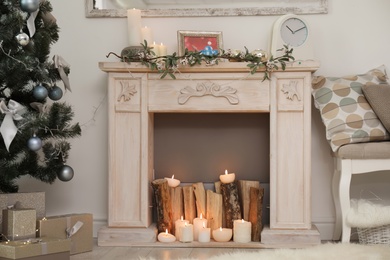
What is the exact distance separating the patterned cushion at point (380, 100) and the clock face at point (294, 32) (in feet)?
1.47

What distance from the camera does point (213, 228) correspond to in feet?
12.1

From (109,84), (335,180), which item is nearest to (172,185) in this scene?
(109,84)

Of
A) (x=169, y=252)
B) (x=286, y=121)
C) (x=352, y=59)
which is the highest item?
(x=352, y=59)

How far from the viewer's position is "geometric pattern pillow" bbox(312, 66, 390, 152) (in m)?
3.50

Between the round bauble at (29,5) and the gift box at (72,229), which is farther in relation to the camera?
the gift box at (72,229)

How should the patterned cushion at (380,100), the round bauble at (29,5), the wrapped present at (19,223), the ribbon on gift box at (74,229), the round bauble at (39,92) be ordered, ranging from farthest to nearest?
the patterned cushion at (380,100) < the ribbon on gift box at (74,229) < the round bauble at (39,92) < the round bauble at (29,5) < the wrapped present at (19,223)

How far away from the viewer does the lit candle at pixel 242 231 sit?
3564 mm

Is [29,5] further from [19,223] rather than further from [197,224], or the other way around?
[197,224]

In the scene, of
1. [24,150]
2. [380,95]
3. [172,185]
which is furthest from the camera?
[172,185]

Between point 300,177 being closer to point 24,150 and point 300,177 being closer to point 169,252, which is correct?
point 169,252

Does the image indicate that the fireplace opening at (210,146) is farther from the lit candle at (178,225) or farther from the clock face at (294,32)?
the clock face at (294,32)

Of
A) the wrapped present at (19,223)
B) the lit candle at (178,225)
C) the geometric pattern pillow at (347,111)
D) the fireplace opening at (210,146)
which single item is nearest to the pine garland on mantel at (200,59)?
the geometric pattern pillow at (347,111)

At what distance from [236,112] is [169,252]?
0.81 m

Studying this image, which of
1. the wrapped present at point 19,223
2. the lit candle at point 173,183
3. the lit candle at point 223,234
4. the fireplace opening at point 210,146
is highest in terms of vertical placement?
the fireplace opening at point 210,146
